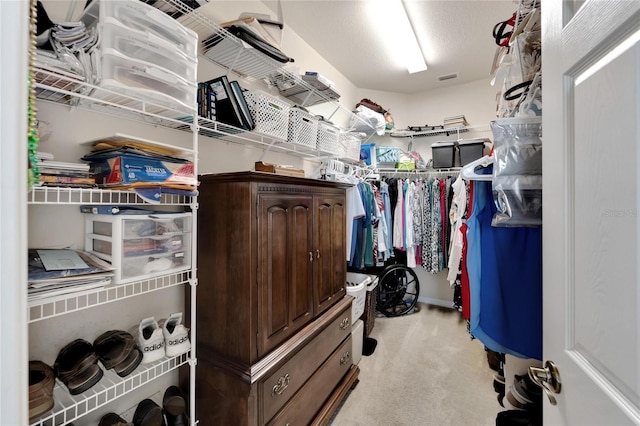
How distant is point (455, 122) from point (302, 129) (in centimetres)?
242

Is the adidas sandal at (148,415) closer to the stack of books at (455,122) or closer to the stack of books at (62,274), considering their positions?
the stack of books at (62,274)

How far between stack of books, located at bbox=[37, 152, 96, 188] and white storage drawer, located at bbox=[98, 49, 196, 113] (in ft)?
0.95

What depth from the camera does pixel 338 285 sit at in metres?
2.03

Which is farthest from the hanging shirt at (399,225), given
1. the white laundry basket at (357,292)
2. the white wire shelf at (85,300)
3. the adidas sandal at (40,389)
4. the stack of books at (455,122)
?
the adidas sandal at (40,389)

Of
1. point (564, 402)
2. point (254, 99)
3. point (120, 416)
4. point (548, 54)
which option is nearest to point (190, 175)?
point (254, 99)

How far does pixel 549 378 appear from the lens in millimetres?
707

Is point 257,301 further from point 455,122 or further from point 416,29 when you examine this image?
point 455,122

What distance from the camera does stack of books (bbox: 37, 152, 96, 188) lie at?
85 cm

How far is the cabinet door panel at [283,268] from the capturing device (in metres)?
1.30

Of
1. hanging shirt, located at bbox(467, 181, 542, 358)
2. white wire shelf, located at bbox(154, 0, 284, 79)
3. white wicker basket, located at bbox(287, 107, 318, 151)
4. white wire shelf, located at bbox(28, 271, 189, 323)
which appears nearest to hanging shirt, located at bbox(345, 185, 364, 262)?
white wicker basket, located at bbox(287, 107, 318, 151)

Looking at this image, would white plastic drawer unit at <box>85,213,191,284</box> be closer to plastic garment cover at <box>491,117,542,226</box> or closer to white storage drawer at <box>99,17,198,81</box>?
white storage drawer at <box>99,17,198,81</box>

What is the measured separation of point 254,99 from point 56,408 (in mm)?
1606

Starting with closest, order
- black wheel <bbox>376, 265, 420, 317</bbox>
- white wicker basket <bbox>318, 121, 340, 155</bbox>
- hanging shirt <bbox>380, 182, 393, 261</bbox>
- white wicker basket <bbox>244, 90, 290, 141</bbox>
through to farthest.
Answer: white wicker basket <bbox>244, 90, 290, 141</bbox>, white wicker basket <bbox>318, 121, 340, 155</bbox>, hanging shirt <bbox>380, 182, 393, 261</bbox>, black wheel <bbox>376, 265, 420, 317</bbox>

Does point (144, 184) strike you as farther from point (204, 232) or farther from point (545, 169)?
Answer: point (545, 169)
